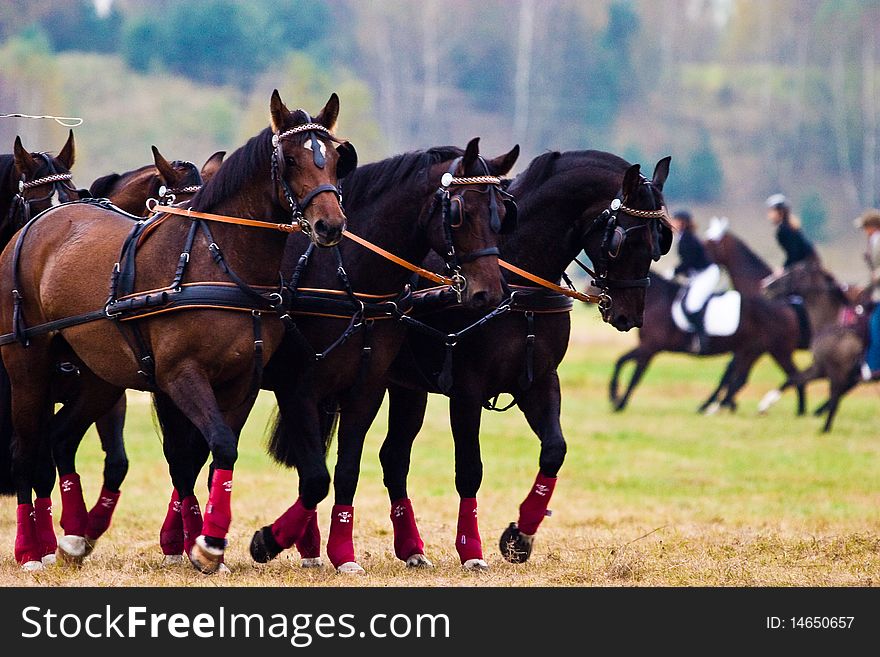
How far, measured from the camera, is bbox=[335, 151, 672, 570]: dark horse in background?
26.1 ft

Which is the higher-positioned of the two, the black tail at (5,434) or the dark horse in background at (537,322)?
the dark horse in background at (537,322)

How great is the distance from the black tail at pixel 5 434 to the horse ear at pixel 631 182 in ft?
12.3

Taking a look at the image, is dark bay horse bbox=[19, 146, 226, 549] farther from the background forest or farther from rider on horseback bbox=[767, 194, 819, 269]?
the background forest

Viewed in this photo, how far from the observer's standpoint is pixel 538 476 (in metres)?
8.23

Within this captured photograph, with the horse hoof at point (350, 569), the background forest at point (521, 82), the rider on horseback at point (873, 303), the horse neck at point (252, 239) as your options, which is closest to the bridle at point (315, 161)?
the horse neck at point (252, 239)

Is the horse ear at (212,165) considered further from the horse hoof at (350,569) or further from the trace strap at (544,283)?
the horse hoof at (350,569)

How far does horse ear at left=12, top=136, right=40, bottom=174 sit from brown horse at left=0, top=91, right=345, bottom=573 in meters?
0.68

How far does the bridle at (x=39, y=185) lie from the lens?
8.51m

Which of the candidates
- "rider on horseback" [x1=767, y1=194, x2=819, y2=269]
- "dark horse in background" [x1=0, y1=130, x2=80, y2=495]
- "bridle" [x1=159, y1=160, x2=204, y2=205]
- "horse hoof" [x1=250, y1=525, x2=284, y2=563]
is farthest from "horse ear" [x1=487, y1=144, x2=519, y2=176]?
"rider on horseback" [x1=767, y1=194, x2=819, y2=269]

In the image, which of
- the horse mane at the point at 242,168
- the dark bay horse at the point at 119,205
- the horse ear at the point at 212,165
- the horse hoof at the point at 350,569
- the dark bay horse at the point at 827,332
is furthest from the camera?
the dark bay horse at the point at 827,332

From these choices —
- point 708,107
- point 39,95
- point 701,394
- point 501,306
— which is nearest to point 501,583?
point 501,306

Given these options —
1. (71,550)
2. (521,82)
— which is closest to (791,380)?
(71,550)

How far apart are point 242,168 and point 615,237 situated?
2.11m
